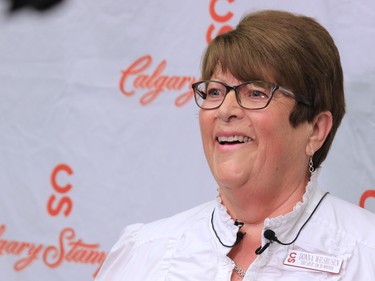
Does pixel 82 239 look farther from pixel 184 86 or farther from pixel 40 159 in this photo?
pixel 184 86

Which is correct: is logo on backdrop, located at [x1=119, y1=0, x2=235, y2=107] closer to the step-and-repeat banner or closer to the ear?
the step-and-repeat banner

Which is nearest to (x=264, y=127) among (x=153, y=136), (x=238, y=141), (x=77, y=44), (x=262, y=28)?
(x=238, y=141)

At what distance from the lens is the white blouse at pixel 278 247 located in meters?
1.39

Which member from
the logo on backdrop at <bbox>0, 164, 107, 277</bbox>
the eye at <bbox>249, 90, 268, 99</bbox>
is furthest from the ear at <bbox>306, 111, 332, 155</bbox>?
the logo on backdrop at <bbox>0, 164, 107, 277</bbox>

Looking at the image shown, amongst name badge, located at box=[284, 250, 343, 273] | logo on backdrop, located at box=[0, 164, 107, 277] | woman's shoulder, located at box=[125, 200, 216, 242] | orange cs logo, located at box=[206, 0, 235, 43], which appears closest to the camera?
name badge, located at box=[284, 250, 343, 273]

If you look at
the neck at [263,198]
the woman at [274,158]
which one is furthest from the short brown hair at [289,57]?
the neck at [263,198]

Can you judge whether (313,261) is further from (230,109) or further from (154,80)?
(154,80)

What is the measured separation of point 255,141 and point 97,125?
789 mm

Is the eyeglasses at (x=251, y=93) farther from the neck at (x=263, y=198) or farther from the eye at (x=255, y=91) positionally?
the neck at (x=263, y=198)

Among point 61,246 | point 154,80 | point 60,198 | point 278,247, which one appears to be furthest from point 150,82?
point 278,247

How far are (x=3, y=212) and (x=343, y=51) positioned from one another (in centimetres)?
107

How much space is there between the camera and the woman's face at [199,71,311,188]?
141 cm

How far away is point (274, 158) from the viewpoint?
56.3 inches

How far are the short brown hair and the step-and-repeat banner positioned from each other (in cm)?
43
